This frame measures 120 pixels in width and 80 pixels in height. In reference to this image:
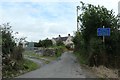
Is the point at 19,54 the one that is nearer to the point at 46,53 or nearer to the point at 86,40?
the point at 86,40

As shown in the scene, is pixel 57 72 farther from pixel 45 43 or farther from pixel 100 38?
pixel 45 43

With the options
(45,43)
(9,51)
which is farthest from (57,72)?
(45,43)

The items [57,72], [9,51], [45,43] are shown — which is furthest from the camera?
[45,43]

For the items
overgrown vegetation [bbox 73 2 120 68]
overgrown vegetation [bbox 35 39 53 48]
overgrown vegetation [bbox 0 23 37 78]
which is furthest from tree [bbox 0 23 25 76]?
overgrown vegetation [bbox 35 39 53 48]

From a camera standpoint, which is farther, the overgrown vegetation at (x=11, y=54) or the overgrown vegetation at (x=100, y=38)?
the overgrown vegetation at (x=100, y=38)

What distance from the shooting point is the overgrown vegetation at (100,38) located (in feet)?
97.9

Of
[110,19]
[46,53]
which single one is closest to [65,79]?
[110,19]

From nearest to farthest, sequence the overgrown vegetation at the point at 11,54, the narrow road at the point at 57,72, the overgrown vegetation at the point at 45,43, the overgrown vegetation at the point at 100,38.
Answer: the narrow road at the point at 57,72 < the overgrown vegetation at the point at 11,54 < the overgrown vegetation at the point at 100,38 < the overgrown vegetation at the point at 45,43

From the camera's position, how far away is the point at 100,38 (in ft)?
104

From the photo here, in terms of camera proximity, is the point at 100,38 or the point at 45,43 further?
the point at 45,43

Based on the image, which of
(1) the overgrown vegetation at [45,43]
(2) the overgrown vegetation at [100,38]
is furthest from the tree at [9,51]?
(1) the overgrown vegetation at [45,43]

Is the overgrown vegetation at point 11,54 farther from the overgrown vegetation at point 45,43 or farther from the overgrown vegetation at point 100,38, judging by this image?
the overgrown vegetation at point 45,43

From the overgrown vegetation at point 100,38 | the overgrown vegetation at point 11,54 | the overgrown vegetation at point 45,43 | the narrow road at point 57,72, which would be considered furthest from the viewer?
the overgrown vegetation at point 45,43

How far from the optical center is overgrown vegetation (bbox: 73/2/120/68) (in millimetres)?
29844
